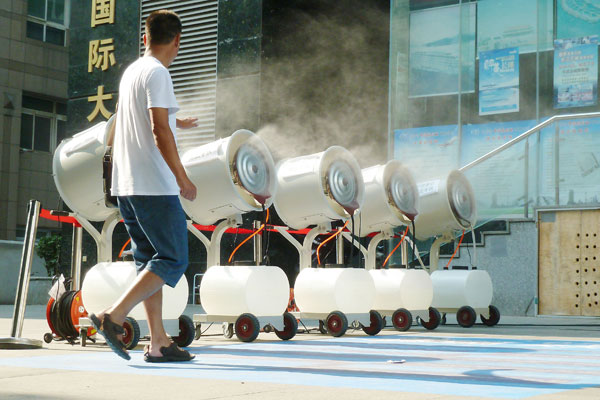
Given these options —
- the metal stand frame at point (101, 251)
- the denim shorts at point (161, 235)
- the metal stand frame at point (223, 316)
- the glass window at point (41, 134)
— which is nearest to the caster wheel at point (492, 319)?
the metal stand frame at point (223, 316)

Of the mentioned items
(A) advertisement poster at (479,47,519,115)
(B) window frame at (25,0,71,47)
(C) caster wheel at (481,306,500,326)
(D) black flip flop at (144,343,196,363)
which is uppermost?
(B) window frame at (25,0,71,47)

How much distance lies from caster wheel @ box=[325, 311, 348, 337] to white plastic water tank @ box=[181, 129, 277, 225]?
1087 mm

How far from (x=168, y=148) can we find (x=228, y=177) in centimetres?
228

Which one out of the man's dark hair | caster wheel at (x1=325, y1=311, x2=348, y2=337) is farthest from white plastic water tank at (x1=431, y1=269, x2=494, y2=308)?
the man's dark hair

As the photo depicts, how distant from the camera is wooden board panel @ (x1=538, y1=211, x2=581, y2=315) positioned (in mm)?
11281

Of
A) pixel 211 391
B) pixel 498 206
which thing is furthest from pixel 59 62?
pixel 211 391

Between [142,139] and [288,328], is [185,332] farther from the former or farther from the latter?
[142,139]

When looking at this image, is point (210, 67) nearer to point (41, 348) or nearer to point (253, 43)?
point (253, 43)

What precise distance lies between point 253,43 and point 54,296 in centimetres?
868

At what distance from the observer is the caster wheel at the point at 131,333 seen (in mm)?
5438

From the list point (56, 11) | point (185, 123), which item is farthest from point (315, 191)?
point (56, 11)

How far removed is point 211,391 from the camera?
3.15 metres

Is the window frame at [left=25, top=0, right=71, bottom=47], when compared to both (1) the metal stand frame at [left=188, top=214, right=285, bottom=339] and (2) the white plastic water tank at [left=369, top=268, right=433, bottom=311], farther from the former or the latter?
(1) the metal stand frame at [left=188, top=214, right=285, bottom=339]

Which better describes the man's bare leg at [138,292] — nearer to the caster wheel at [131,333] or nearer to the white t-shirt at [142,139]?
the white t-shirt at [142,139]
